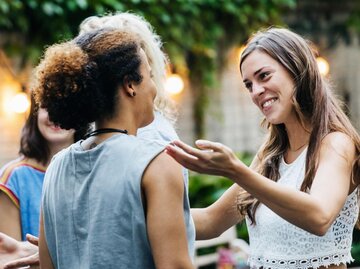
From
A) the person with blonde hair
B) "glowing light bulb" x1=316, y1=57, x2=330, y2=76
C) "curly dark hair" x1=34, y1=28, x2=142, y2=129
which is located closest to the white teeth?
the person with blonde hair

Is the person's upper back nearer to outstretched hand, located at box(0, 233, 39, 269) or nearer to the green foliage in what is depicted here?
outstretched hand, located at box(0, 233, 39, 269)

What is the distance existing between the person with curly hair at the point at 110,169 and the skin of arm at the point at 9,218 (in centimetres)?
132

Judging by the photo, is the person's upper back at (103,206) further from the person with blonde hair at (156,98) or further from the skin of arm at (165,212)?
the person with blonde hair at (156,98)

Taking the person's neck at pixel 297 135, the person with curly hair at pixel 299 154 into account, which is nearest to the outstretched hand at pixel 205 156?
the person with curly hair at pixel 299 154

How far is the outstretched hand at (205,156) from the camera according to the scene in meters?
2.16

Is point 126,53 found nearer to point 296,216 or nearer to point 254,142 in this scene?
point 296,216

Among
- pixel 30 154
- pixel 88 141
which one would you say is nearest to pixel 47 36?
pixel 30 154

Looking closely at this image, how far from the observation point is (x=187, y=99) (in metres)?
9.64

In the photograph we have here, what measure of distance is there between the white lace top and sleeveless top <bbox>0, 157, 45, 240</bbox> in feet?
4.01

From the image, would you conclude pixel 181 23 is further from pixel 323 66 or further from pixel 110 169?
pixel 110 169

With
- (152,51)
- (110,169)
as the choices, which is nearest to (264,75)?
(152,51)

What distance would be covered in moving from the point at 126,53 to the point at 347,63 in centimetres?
902

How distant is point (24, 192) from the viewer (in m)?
3.70

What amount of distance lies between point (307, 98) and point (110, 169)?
956mm
